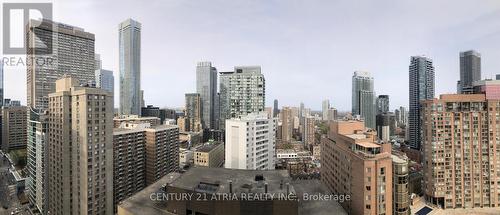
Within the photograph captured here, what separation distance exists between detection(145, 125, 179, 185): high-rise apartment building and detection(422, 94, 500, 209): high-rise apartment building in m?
61.3

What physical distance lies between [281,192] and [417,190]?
55874 mm

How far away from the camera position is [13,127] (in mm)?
104938

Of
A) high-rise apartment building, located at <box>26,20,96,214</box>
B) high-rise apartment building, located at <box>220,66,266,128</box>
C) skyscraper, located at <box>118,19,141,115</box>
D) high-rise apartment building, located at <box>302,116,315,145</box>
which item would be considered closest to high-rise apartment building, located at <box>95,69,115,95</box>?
skyscraper, located at <box>118,19,141,115</box>

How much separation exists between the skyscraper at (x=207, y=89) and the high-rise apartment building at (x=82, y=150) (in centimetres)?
11553

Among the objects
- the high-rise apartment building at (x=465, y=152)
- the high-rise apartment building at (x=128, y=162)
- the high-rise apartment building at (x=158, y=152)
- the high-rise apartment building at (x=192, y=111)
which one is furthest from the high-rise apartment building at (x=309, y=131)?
the high-rise apartment building at (x=128, y=162)

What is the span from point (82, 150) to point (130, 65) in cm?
15096

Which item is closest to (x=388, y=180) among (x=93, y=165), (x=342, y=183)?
(x=342, y=183)

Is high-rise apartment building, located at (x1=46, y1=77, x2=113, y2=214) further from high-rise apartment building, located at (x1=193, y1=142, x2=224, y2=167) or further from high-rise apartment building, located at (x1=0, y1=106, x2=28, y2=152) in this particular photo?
high-rise apartment building, located at (x1=0, y1=106, x2=28, y2=152)

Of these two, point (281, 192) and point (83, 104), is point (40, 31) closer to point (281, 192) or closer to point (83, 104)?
point (83, 104)

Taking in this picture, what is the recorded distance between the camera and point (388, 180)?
105ft

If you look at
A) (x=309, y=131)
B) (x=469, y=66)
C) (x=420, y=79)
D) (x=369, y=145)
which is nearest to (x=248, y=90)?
(x=369, y=145)

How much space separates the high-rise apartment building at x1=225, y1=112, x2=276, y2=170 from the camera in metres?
49.8

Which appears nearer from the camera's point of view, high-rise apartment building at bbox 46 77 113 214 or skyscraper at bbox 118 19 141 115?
high-rise apartment building at bbox 46 77 113 214

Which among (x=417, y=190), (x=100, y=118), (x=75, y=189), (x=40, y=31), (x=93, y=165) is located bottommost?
(x=417, y=190)
